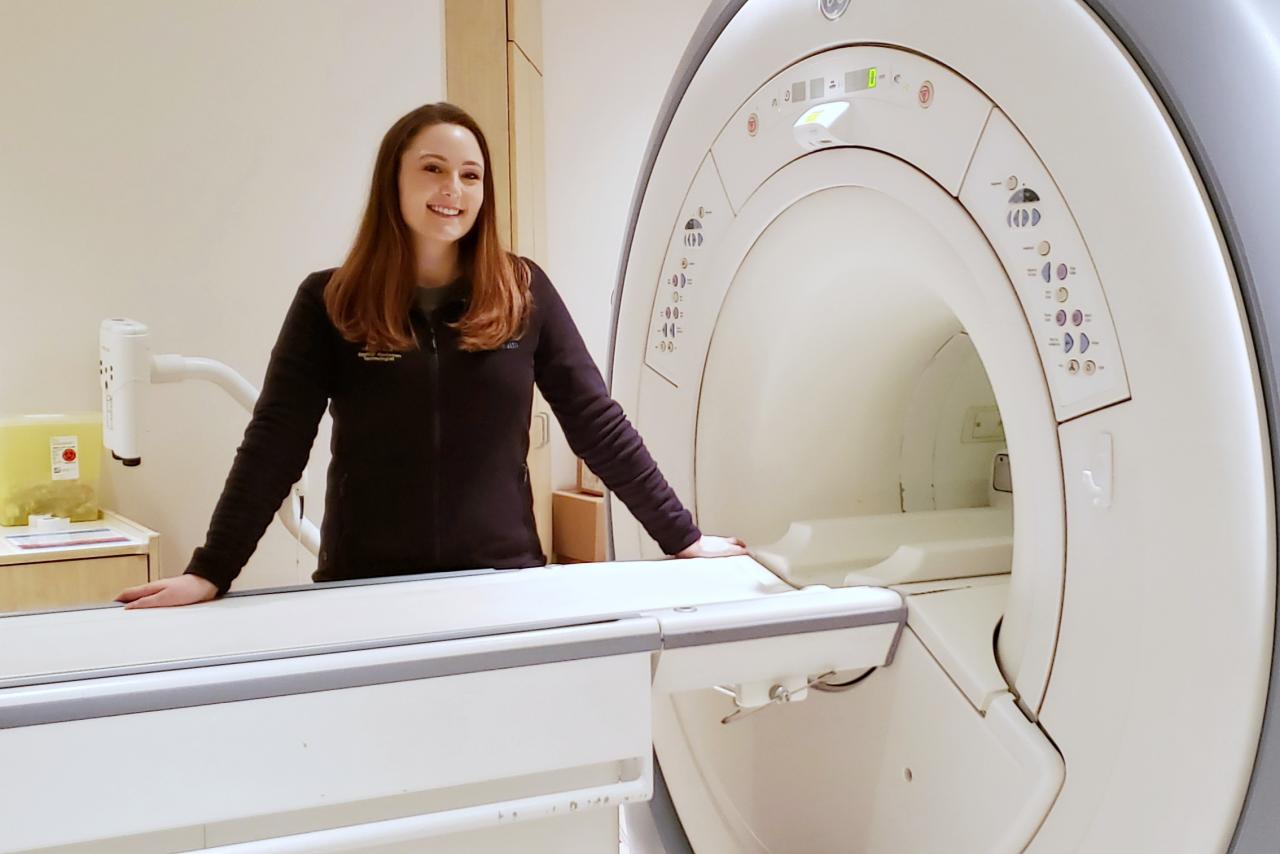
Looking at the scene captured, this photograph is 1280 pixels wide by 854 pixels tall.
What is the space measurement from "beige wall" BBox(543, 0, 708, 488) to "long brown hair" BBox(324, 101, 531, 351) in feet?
7.39

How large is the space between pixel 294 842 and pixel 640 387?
0.86m

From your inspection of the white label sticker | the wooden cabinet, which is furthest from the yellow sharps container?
the wooden cabinet

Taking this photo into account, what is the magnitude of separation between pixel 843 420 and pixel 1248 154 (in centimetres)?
73

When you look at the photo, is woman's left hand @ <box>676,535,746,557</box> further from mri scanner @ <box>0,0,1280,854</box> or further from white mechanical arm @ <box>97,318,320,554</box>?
white mechanical arm @ <box>97,318,320,554</box>

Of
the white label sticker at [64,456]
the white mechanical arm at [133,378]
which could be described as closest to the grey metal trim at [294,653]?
the white mechanical arm at [133,378]

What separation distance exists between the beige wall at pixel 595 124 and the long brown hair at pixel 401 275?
2.25 meters

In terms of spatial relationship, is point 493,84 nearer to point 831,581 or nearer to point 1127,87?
point 831,581

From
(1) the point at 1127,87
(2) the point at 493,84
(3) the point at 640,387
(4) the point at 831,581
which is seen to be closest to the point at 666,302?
(3) the point at 640,387

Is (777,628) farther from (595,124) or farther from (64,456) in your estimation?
(595,124)

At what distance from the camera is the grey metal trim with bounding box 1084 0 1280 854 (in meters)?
0.74

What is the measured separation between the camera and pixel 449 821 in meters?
0.94

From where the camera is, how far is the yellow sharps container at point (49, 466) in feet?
9.62

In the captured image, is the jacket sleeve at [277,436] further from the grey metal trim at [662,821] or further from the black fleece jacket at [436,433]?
the grey metal trim at [662,821]

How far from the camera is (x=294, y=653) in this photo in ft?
2.90
